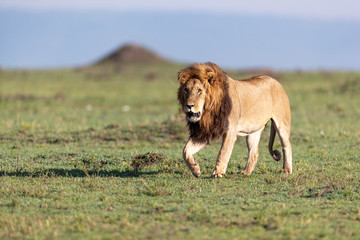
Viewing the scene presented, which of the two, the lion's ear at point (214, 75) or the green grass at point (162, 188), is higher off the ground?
the lion's ear at point (214, 75)

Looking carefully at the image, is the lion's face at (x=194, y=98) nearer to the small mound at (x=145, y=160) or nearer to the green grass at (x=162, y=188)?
the green grass at (x=162, y=188)

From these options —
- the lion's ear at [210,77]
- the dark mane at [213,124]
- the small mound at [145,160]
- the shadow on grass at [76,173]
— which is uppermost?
the lion's ear at [210,77]

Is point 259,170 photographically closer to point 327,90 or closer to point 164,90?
point 327,90

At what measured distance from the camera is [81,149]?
40.9ft

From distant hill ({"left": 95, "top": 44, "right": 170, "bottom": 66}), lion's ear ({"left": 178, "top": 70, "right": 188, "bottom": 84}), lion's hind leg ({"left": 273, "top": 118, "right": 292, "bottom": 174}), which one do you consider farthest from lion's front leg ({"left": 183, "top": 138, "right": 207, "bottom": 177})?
distant hill ({"left": 95, "top": 44, "right": 170, "bottom": 66})

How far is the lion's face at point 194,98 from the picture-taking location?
8.12 meters

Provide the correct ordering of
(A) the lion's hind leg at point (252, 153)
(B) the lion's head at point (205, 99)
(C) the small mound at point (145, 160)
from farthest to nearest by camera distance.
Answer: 1. (C) the small mound at point (145, 160)
2. (A) the lion's hind leg at point (252, 153)
3. (B) the lion's head at point (205, 99)

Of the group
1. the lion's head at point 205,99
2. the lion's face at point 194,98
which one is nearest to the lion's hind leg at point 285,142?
the lion's head at point 205,99

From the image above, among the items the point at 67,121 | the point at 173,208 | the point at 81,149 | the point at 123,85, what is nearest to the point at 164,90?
the point at 123,85

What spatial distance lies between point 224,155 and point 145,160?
7.19ft

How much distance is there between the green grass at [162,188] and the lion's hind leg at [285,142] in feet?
1.12

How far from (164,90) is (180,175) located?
27.5 m

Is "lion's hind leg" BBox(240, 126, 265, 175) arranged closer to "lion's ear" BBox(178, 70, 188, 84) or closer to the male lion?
the male lion

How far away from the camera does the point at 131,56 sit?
70.2m
